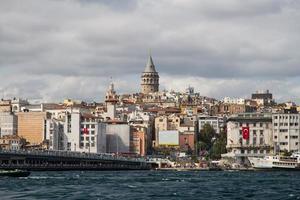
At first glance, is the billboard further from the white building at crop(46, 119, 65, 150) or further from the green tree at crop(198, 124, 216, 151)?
the white building at crop(46, 119, 65, 150)

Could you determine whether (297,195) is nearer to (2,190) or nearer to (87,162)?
(2,190)

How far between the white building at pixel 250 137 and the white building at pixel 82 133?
22.6 metres

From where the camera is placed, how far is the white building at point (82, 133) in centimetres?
18012

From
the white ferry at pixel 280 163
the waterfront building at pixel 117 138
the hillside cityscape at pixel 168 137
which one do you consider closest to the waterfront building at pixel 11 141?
the hillside cityscape at pixel 168 137

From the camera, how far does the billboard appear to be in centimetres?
19200

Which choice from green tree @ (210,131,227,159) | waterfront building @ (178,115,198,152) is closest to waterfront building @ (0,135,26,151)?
waterfront building @ (178,115,198,152)

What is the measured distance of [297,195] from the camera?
74.2m

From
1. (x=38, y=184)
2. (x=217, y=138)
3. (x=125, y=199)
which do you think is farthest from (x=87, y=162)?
(x=125, y=199)

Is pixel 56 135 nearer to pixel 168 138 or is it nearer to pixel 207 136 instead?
pixel 168 138

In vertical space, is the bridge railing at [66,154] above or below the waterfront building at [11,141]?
below

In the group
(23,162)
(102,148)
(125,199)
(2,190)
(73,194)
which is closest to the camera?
(125,199)

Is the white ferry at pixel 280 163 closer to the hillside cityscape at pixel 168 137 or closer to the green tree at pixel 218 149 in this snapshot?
the hillside cityscape at pixel 168 137

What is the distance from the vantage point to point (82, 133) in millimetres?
181375

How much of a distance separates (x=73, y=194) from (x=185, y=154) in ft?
365
